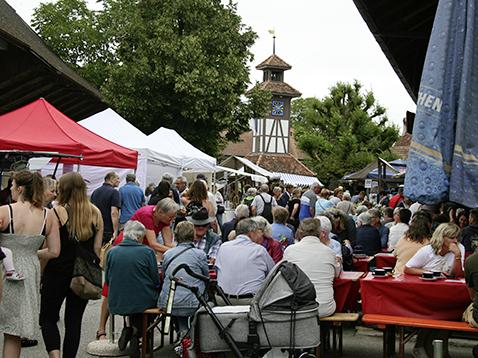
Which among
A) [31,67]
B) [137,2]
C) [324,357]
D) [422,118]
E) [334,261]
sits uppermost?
Answer: [137,2]

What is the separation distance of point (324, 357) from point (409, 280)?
57.2 inches

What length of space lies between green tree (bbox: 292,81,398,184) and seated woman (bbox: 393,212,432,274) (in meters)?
46.4

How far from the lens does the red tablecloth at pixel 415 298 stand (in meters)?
7.41

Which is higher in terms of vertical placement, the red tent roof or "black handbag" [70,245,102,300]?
the red tent roof

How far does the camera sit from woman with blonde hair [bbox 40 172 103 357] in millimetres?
6645

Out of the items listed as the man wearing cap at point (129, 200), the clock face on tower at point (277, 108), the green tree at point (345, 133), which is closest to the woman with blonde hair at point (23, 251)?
the man wearing cap at point (129, 200)

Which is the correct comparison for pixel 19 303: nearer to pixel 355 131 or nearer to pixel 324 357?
pixel 324 357

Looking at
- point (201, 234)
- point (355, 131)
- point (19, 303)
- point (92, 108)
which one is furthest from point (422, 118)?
point (355, 131)

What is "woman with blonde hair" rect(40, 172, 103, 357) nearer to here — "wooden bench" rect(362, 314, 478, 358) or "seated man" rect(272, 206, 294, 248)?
"wooden bench" rect(362, 314, 478, 358)

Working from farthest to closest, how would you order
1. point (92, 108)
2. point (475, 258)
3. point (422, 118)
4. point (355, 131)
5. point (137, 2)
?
point (355, 131), point (137, 2), point (92, 108), point (475, 258), point (422, 118)

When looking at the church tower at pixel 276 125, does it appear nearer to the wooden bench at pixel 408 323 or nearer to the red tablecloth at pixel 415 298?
the red tablecloth at pixel 415 298

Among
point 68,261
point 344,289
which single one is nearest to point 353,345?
point 344,289

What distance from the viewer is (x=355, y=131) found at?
58.9 m

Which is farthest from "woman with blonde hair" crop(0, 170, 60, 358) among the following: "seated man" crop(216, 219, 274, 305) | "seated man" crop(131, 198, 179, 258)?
"seated man" crop(131, 198, 179, 258)
